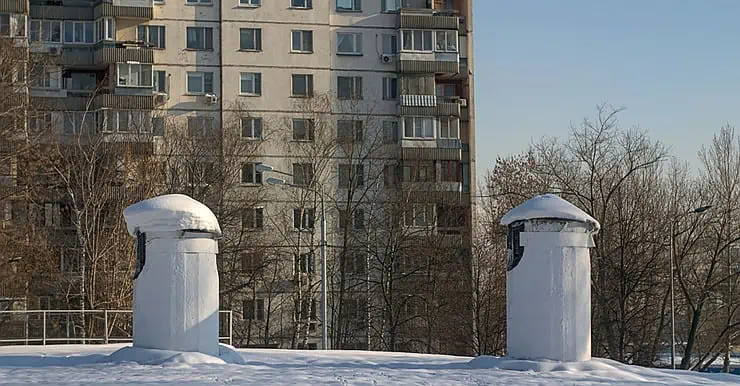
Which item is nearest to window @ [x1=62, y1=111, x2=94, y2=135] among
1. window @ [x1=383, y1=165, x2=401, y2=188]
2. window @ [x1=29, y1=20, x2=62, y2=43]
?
window @ [x1=29, y1=20, x2=62, y2=43]

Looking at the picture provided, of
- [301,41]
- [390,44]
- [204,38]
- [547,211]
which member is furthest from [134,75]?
[547,211]

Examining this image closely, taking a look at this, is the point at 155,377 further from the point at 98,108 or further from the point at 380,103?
the point at 380,103

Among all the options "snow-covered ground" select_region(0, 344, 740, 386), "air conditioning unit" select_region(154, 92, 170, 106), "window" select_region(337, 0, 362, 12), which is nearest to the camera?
"snow-covered ground" select_region(0, 344, 740, 386)

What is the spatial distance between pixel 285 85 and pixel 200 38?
15.6ft

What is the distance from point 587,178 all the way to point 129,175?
62.4ft

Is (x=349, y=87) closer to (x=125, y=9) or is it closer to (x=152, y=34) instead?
(x=152, y=34)

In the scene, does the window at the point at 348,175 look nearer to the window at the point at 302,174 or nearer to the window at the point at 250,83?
the window at the point at 302,174

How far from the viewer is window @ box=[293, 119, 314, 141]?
56.5 meters

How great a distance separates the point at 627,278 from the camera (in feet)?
158

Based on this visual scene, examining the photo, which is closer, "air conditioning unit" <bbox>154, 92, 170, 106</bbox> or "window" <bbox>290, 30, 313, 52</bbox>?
"air conditioning unit" <bbox>154, 92, 170, 106</bbox>

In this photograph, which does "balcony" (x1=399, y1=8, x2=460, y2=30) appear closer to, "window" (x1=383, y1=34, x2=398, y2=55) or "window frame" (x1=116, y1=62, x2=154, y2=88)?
"window" (x1=383, y1=34, x2=398, y2=55)

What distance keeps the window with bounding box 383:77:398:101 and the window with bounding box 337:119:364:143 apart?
273 centimetres

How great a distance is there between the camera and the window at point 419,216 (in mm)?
53406

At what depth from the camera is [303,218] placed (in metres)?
55.2
